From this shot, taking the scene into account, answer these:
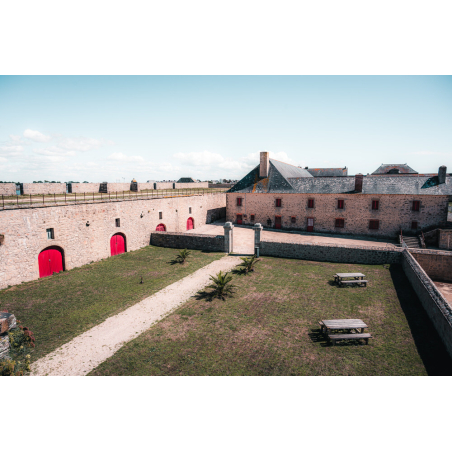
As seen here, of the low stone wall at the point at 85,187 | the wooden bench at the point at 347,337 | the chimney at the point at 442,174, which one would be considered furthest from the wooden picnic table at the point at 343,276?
the low stone wall at the point at 85,187

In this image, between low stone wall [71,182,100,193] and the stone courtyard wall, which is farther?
low stone wall [71,182,100,193]

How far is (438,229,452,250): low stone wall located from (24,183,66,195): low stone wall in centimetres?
3205

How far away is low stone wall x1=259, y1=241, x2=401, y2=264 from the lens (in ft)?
52.9

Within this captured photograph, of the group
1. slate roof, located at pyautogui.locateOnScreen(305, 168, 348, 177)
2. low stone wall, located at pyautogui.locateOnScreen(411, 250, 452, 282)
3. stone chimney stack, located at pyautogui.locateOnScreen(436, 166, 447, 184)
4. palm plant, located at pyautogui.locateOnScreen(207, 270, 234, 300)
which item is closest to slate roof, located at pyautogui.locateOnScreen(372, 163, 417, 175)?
slate roof, located at pyautogui.locateOnScreen(305, 168, 348, 177)

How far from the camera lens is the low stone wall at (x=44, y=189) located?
22406 millimetres

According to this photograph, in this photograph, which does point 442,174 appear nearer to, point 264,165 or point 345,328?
point 264,165

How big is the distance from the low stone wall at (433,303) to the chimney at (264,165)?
1938 cm

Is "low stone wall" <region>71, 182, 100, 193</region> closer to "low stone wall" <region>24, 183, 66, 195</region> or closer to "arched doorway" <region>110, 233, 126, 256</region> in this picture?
"low stone wall" <region>24, 183, 66, 195</region>

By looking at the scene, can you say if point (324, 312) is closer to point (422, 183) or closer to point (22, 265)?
point (22, 265)

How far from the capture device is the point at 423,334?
8.99 meters

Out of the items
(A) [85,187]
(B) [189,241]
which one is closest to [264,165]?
A: (B) [189,241]

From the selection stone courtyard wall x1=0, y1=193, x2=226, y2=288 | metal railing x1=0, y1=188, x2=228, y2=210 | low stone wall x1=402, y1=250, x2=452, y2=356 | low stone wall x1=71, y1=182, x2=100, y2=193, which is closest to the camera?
low stone wall x1=402, y1=250, x2=452, y2=356

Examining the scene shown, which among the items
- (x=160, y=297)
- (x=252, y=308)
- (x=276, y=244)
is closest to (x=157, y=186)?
(x=276, y=244)

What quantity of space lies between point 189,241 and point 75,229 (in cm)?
767
